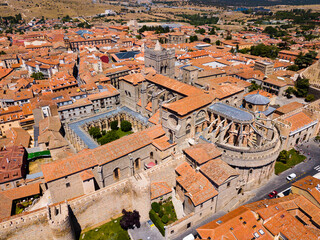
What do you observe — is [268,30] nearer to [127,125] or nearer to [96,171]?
[127,125]

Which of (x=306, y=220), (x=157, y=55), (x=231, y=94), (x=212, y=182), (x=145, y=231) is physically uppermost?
(x=157, y=55)

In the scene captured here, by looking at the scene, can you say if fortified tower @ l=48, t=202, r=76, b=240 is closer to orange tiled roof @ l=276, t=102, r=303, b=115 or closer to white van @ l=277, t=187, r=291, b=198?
white van @ l=277, t=187, r=291, b=198

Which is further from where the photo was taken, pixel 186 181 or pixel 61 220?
pixel 186 181

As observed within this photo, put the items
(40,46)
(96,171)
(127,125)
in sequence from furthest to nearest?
1. (40,46)
2. (127,125)
3. (96,171)

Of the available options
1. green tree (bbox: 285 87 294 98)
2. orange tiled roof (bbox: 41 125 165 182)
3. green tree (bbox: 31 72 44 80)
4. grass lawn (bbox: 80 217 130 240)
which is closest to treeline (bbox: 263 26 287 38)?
green tree (bbox: 285 87 294 98)

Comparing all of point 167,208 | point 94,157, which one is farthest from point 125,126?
point 167,208

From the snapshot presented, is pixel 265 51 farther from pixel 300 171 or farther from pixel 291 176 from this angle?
pixel 291 176

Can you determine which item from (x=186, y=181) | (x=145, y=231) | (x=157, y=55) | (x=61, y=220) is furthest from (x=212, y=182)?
(x=157, y=55)
